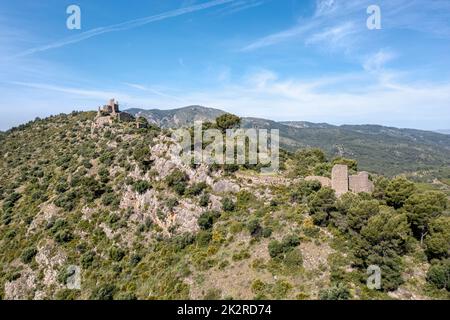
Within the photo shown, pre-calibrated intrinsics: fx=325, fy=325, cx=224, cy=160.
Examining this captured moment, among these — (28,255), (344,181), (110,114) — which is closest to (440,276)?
(344,181)

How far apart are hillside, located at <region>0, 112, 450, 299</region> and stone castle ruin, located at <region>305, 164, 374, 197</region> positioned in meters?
1.65

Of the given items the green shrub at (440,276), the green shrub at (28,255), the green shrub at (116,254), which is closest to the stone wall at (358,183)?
the green shrub at (440,276)

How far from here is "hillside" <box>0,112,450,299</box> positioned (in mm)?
27891

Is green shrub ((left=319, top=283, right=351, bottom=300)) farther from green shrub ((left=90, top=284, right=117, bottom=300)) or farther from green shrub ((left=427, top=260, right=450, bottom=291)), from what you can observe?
green shrub ((left=90, top=284, right=117, bottom=300))

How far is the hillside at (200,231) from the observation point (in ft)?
91.5

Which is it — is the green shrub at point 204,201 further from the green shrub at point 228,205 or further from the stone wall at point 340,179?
the stone wall at point 340,179

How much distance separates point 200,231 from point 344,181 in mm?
18337

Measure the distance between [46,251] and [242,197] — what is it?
28278 mm

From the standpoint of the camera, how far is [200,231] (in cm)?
3934

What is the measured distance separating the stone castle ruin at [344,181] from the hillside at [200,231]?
1.65 m

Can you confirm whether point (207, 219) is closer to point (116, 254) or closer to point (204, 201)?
point (204, 201)
